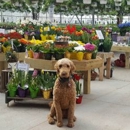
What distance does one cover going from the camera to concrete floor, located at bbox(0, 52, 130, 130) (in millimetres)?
3740

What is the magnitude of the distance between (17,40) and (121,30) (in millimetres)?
4224

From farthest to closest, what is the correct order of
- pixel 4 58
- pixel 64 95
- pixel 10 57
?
pixel 4 58 < pixel 10 57 < pixel 64 95

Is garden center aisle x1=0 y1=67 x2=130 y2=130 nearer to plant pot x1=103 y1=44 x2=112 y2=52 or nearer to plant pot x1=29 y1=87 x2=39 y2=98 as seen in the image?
plant pot x1=29 y1=87 x2=39 y2=98

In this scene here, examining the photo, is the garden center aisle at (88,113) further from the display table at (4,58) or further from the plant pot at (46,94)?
the display table at (4,58)


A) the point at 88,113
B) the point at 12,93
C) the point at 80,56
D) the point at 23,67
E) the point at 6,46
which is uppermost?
the point at 6,46

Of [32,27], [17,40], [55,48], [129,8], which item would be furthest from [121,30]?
[129,8]

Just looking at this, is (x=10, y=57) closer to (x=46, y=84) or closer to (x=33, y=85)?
(x=33, y=85)

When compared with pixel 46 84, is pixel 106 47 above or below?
above

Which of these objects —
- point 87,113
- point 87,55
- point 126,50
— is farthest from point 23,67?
point 126,50

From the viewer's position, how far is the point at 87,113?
14.0 ft

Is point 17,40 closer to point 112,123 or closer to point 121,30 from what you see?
point 112,123

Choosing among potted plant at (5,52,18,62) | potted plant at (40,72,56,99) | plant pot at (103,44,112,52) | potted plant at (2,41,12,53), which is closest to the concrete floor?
potted plant at (40,72,56,99)

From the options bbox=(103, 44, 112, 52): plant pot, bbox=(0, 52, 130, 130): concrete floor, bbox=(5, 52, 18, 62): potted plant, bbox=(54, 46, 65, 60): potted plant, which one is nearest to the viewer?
bbox=(0, 52, 130, 130): concrete floor

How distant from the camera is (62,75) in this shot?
3535mm
